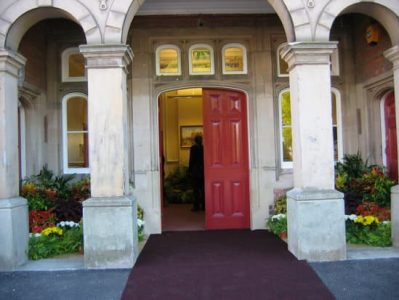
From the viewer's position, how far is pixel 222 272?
17.5 feet

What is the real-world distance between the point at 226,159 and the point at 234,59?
6.38 feet

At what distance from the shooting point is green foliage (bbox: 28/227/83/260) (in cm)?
618

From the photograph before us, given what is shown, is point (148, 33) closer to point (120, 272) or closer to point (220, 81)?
point (220, 81)

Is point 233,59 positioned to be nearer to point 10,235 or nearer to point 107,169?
point 107,169

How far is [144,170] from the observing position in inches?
310

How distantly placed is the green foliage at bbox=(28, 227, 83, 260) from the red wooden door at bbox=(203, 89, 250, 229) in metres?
2.60

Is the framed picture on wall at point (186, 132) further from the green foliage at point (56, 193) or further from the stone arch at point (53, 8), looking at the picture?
the stone arch at point (53, 8)

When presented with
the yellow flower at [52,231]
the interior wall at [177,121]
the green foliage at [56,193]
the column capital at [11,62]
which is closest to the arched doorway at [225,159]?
the green foliage at [56,193]

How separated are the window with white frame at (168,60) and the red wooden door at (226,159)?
74cm

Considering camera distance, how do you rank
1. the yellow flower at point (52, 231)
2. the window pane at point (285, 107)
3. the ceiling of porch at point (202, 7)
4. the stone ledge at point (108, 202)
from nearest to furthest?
the stone ledge at point (108, 202)
the yellow flower at point (52, 231)
the ceiling of porch at point (202, 7)
the window pane at point (285, 107)

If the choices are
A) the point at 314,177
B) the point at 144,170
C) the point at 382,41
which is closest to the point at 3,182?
the point at 144,170

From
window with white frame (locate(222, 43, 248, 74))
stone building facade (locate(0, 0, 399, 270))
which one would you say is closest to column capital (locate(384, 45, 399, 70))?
stone building facade (locate(0, 0, 399, 270))

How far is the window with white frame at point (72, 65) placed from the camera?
823cm

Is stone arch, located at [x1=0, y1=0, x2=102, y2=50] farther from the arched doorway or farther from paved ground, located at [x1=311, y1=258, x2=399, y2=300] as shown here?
paved ground, located at [x1=311, y1=258, x2=399, y2=300]
